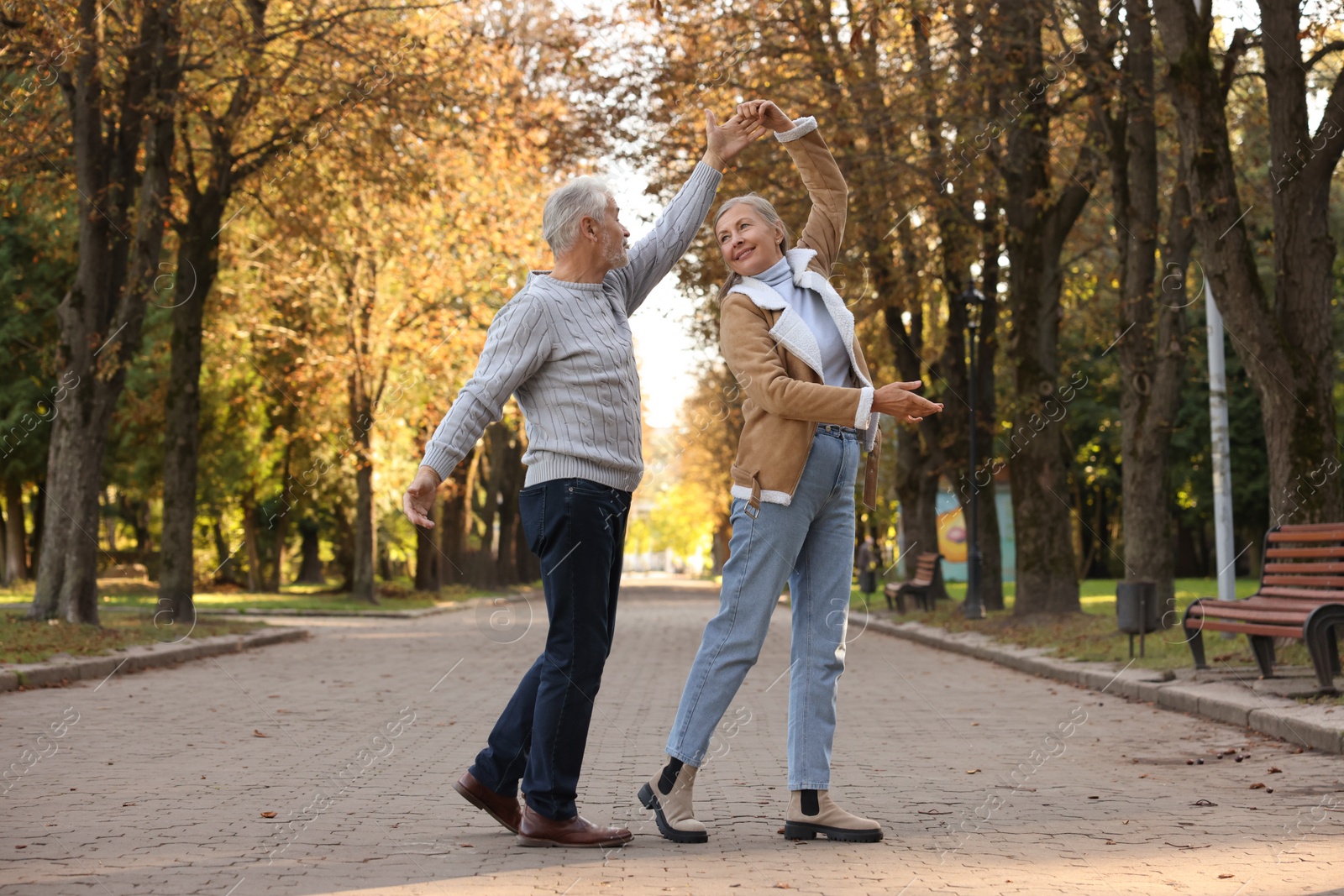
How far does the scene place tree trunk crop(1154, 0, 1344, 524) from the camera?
39.3ft

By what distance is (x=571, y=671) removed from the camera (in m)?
5.01

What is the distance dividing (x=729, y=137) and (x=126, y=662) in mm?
10420

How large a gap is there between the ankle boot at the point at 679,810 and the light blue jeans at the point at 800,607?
0.09m

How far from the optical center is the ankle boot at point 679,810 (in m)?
5.18

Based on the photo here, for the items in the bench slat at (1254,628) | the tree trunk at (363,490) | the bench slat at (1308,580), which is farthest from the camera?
the tree trunk at (363,490)

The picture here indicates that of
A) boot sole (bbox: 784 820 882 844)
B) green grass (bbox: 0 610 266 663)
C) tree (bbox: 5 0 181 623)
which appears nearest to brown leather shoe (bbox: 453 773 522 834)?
boot sole (bbox: 784 820 882 844)

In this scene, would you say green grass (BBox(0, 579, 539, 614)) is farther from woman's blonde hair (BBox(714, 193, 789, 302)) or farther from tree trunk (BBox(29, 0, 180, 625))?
woman's blonde hair (BBox(714, 193, 789, 302))

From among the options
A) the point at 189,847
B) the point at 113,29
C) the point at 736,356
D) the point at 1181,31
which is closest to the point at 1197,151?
the point at 1181,31

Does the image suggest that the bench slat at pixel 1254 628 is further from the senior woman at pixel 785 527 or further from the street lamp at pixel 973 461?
the street lamp at pixel 973 461

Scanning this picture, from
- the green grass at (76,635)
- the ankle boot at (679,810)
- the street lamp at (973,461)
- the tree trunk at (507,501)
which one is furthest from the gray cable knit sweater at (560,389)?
the tree trunk at (507,501)

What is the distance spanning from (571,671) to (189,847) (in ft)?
4.89

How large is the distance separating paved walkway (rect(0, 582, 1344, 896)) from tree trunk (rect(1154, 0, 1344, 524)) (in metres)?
2.59

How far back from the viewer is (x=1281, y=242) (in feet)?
40.5

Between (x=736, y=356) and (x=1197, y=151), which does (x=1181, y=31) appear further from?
(x=736, y=356)
